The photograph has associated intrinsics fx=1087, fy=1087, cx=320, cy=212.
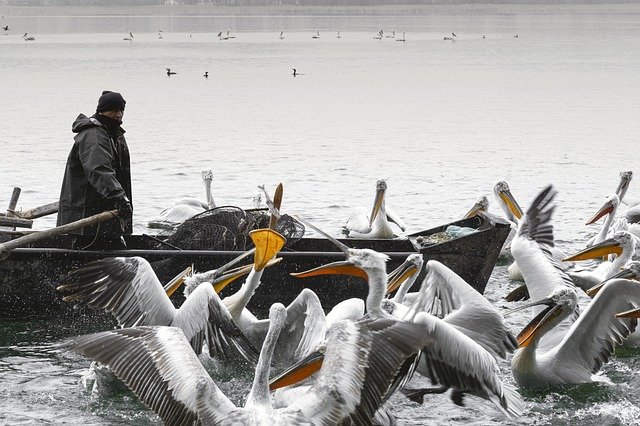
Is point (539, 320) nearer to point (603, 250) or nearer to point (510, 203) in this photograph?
point (603, 250)

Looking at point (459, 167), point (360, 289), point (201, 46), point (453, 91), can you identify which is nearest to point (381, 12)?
point (201, 46)

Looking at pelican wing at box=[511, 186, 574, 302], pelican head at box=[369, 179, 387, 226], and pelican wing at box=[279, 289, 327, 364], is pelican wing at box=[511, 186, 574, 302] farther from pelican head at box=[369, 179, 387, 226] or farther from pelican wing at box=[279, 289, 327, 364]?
pelican head at box=[369, 179, 387, 226]

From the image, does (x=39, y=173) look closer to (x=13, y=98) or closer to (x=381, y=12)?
(x=13, y=98)

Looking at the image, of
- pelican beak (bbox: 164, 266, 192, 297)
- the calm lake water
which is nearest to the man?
pelican beak (bbox: 164, 266, 192, 297)

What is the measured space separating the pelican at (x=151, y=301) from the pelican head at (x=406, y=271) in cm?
114

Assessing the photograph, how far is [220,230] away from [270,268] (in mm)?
474

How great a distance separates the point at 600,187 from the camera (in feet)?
40.2

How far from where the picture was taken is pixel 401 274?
6.64 m

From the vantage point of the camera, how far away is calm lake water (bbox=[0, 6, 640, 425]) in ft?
20.2

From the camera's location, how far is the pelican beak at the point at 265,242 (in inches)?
209

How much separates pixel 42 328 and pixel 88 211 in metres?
0.83

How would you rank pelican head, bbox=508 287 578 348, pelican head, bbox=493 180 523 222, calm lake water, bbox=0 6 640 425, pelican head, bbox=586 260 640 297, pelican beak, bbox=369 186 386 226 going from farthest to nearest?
pelican beak, bbox=369 186 386 226 → pelican head, bbox=493 180 523 222 → pelican head, bbox=586 260 640 297 → calm lake water, bbox=0 6 640 425 → pelican head, bbox=508 287 578 348

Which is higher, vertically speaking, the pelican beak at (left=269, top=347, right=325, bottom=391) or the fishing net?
the fishing net

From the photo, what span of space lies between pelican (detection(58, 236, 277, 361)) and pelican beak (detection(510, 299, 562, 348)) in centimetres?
149
